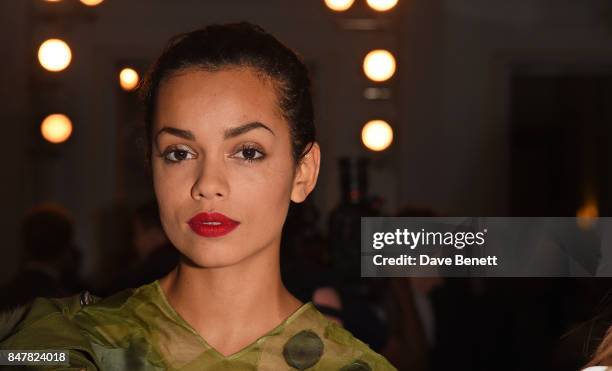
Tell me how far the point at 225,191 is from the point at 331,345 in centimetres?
23

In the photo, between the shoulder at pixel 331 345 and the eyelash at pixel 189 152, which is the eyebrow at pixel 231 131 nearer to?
the eyelash at pixel 189 152

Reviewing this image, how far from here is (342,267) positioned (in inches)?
62.2

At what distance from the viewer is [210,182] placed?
1115 mm

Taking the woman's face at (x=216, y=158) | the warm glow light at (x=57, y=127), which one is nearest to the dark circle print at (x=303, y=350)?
the woman's face at (x=216, y=158)

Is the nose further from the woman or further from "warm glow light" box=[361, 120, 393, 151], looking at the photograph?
"warm glow light" box=[361, 120, 393, 151]

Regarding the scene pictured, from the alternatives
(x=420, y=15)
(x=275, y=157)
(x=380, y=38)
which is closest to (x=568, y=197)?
(x=420, y=15)

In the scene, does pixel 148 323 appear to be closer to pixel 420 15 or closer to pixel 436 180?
pixel 436 180

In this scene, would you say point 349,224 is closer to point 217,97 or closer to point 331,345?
point 331,345

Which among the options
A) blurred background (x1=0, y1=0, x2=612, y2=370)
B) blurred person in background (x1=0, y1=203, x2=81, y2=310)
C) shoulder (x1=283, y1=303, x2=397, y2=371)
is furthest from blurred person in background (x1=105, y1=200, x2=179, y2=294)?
shoulder (x1=283, y1=303, x2=397, y2=371)

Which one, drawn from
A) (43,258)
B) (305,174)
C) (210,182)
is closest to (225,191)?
(210,182)

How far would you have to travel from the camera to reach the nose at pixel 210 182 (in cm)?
111

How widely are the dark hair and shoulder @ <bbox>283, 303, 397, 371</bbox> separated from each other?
0.60 ft

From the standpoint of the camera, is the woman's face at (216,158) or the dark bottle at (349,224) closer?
the woman's face at (216,158)

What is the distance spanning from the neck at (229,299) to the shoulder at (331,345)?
0.04 metres
